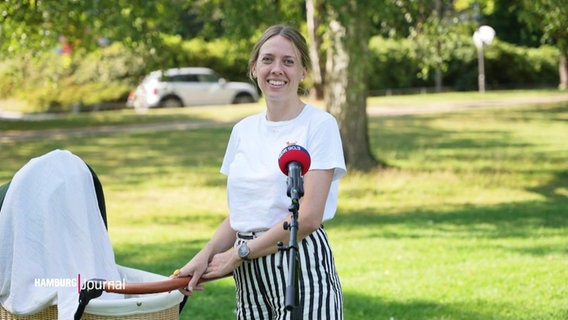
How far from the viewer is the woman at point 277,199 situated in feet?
10.9

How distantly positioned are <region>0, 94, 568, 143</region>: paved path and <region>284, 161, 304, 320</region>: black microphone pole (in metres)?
19.6

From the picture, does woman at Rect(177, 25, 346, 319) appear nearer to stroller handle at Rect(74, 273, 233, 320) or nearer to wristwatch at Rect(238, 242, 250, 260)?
wristwatch at Rect(238, 242, 250, 260)

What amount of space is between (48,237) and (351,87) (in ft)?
37.6

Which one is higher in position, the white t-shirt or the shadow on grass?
the white t-shirt

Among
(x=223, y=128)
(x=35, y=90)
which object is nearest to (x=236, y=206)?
(x=223, y=128)

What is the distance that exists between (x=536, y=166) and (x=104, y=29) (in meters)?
8.29

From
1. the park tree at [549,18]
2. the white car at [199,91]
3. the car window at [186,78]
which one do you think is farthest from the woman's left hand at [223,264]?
the car window at [186,78]

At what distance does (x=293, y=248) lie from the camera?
2922 mm

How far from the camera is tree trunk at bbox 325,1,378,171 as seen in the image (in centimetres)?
1366

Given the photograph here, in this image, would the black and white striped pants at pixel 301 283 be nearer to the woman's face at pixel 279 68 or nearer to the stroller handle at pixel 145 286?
the stroller handle at pixel 145 286

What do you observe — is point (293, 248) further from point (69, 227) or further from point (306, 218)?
point (69, 227)

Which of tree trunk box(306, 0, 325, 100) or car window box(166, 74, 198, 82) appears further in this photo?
car window box(166, 74, 198, 82)

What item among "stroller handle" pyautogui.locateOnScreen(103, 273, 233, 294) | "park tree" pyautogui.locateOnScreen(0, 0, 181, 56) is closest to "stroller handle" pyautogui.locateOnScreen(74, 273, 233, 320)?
"stroller handle" pyautogui.locateOnScreen(103, 273, 233, 294)

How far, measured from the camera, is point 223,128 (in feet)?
79.7
